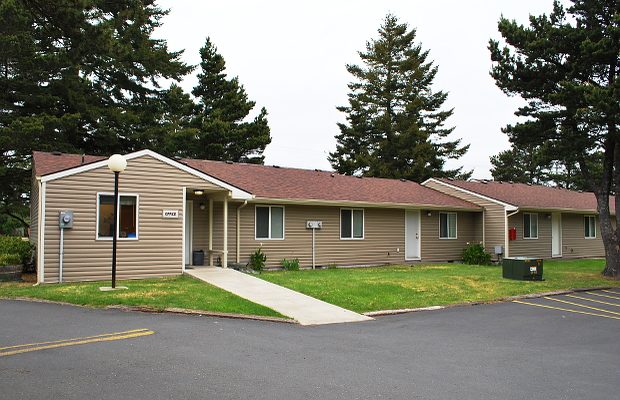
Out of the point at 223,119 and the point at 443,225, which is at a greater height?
the point at 223,119

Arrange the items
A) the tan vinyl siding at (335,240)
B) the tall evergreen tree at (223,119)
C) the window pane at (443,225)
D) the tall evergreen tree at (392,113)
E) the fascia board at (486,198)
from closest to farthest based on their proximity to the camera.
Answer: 1. the tan vinyl siding at (335,240)
2. the fascia board at (486,198)
3. the window pane at (443,225)
4. the tall evergreen tree at (223,119)
5. the tall evergreen tree at (392,113)

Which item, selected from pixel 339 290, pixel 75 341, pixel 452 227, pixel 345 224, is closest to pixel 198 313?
pixel 75 341

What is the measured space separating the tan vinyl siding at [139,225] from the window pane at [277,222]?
357 cm

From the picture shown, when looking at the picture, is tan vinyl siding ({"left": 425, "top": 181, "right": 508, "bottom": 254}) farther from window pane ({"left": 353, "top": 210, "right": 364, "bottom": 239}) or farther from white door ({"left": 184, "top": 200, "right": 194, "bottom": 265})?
white door ({"left": 184, "top": 200, "right": 194, "bottom": 265})

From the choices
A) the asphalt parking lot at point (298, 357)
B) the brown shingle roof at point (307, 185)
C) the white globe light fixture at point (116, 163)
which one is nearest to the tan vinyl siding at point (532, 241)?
the brown shingle roof at point (307, 185)

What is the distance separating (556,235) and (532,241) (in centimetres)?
221

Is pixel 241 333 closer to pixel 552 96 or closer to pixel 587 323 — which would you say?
pixel 587 323

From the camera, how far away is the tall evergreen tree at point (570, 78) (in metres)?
15.5

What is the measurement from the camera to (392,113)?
42.1 metres

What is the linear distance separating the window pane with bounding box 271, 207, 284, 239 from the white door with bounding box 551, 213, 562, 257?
587 inches

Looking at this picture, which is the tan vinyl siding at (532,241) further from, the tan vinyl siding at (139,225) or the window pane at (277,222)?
the tan vinyl siding at (139,225)

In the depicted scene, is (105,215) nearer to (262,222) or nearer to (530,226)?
(262,222)

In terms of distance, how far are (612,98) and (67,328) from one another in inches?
619

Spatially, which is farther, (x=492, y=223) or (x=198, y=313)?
(x=492, y=223)
